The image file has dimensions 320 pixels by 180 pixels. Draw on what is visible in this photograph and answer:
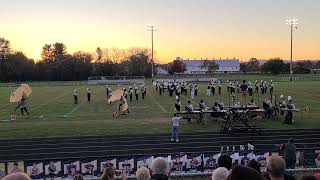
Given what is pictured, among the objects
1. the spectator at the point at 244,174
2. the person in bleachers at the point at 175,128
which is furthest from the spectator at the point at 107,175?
the person in bleachers at the point at 175,128

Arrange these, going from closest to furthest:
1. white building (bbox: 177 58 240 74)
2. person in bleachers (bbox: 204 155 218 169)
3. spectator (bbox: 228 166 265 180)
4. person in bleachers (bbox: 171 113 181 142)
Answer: spectator (bbox: 228 166 265 180) → person in bleachers (bbox: 204 155 218 169) → person in bleachers (bbox: 171 113 181 142) → white building (bbox: 177 58 240 74)

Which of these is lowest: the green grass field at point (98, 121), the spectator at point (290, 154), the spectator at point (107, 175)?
the green grass field at point (98, 121)

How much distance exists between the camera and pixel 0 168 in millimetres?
12766

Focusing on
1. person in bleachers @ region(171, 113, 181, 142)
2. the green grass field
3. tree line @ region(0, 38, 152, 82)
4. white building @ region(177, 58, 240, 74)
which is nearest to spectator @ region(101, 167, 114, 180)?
person in bleachers @ region(171, 113, 181, 142)

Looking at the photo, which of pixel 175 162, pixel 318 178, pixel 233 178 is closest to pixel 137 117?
pixel 175 162

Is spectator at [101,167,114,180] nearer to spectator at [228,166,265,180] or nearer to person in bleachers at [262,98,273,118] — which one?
spectator at [228,166,265,180]

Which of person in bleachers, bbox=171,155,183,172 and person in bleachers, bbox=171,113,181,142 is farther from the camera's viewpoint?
person in bleachers, bbox=171,113,181,142

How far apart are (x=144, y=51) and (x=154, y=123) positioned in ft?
389

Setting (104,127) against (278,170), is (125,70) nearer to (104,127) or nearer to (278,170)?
(104,127)

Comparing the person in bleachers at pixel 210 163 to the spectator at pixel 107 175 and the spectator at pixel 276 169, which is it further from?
the spectator at pixel 276 169

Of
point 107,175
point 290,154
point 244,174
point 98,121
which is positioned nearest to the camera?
point 244,174

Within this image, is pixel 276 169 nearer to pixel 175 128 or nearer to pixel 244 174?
pixel 244 174

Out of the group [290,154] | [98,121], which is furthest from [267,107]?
[290,154]

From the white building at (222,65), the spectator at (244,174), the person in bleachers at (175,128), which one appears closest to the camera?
the spectator at (244,174)
